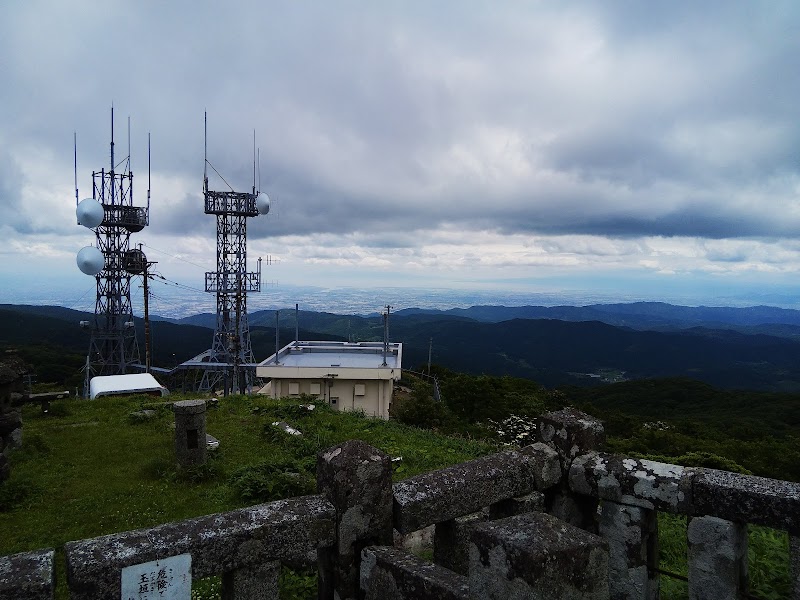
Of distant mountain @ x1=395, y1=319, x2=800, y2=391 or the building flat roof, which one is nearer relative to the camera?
the building flat roof

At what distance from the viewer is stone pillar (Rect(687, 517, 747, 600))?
3.56 m

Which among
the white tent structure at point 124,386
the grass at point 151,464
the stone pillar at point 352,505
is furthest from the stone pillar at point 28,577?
the white tent structure at point 124,386

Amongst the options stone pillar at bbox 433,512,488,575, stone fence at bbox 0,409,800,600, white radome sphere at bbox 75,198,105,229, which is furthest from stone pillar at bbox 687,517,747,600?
white radome sphere at bbox 75,198,105,229

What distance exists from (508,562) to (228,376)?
38471mm

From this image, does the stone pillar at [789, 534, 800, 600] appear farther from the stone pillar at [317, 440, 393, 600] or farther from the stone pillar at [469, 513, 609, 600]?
the stone pillar at [317, 440, 393, 600]

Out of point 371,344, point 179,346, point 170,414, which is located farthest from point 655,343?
point 170,414

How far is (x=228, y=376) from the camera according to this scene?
3834 cm

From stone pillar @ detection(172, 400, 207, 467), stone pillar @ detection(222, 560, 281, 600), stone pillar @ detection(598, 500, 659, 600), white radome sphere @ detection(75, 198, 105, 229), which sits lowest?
stone pillar @ detection(172, 400, 207, 467)

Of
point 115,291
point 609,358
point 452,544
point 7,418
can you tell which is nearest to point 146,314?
point 115,291

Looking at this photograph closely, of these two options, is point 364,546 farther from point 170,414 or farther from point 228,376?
point 228,376

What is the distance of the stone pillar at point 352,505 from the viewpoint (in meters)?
3.34

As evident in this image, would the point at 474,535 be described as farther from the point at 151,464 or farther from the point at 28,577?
the point at 151,464

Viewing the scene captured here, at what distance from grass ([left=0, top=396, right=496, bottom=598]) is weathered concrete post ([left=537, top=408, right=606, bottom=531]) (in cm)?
287

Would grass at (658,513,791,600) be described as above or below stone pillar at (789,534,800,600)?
below
